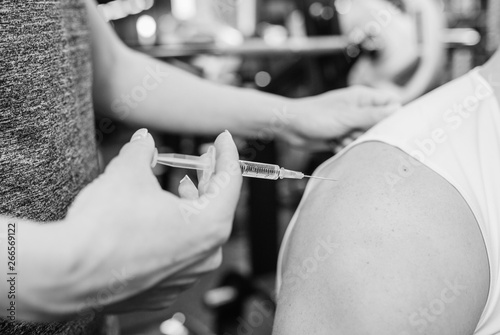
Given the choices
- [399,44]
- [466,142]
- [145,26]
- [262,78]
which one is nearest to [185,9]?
[145,26]

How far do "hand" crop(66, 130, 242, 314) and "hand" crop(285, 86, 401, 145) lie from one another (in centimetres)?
44

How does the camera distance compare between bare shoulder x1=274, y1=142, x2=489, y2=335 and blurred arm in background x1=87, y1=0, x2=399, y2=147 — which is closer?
bare shoulder x1=274, y1=142, x2=489, y2=335

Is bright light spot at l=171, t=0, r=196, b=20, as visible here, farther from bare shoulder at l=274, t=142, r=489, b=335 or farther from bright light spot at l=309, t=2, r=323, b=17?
bare shoulder at l=274, t=142, r=489, b=335

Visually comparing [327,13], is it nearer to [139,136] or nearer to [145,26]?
[145,26]

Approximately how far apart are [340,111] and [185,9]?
322cm

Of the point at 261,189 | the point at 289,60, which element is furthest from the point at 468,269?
the point at 289,60

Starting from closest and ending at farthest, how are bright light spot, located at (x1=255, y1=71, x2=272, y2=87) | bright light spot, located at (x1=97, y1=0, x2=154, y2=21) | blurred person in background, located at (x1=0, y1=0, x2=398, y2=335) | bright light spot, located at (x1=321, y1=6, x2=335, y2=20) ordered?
blurred person in background, located at (x1=0, y1=0, x2=398, y2=335) < bright light spot, located at (x1=255, y1=71, x2=272, y2=87) < bright light spot, located at (x1=321, y1=6, x2=335, y2=20) < bright light spot, located at (x1=97, y1=0, x2=154, y2=21)

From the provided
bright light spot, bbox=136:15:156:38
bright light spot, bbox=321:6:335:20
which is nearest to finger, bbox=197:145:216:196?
bright light spot, bbox=321:6:335:20

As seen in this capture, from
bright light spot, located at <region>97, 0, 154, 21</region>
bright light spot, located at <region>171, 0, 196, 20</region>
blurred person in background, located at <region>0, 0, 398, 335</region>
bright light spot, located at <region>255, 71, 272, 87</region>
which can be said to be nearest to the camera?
blurred person in background, located at <region>0, 0, 398, 335</region>

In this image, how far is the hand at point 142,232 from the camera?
374mm

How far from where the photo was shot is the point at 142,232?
1.27ft

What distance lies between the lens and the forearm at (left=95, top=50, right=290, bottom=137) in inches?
34.8

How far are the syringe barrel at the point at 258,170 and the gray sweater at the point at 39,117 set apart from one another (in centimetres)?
23

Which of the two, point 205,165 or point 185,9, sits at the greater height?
point 185,9
